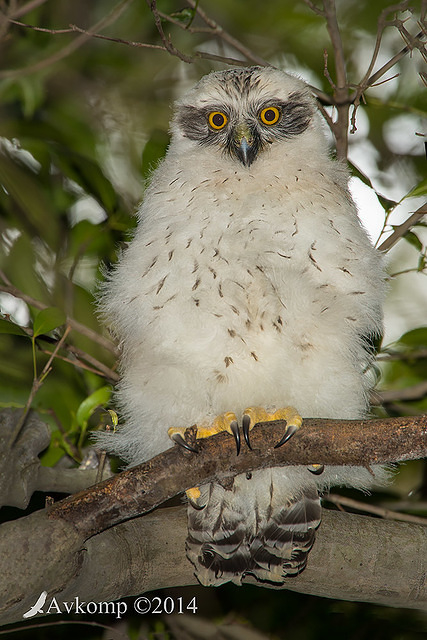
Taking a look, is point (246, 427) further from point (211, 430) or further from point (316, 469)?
point (316, 469)

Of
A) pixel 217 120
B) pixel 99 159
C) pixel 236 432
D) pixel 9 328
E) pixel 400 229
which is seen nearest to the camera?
pixel 236 432

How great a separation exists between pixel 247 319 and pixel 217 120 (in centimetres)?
105

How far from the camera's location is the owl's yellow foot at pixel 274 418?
2.09m

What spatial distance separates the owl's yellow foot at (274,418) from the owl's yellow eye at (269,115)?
127 cm

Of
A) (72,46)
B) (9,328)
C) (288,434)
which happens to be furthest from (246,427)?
(72,46)

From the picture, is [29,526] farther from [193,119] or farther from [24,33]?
[24,33]

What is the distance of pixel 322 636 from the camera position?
324 cm

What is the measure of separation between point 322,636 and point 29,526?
191 cm

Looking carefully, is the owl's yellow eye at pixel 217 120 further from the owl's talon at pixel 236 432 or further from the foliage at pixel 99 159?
the owl's talon at pixel 236 432

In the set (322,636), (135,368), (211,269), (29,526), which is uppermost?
(211,269)

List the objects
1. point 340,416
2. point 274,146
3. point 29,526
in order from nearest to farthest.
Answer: point 29,526
point 340,416
point 274,146

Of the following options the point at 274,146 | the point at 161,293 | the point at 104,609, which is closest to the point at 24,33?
the point at 274,146

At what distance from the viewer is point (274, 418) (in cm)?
228

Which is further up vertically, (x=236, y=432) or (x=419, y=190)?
(x=419, y=190)
